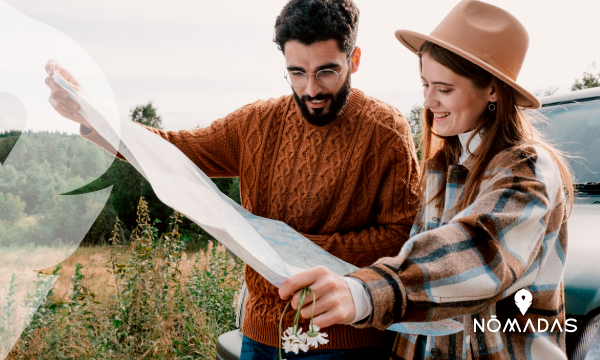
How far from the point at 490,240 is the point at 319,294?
45 cm

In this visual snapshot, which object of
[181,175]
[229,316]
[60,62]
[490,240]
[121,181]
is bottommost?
[229,316]

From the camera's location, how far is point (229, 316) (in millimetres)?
4465

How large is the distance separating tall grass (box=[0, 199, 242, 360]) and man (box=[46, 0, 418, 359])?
2.12m

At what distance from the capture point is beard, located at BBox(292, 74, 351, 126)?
205 cm

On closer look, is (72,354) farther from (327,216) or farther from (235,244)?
(235,244)

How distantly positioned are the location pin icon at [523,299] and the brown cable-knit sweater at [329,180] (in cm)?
55

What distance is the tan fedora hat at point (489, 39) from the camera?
5.19ft

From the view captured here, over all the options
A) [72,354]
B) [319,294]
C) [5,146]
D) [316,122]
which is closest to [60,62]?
[5,146]

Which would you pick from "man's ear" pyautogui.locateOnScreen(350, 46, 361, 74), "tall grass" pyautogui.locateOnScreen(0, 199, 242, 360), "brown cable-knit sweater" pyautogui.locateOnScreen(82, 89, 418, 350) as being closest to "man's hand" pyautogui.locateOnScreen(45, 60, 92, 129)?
"brown cable-knit sweater" pyautogui.locateOnScreen(82, 89, 418, 350)

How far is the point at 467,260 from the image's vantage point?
1195 millimetres

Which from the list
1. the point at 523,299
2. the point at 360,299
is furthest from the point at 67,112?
the point at 523,299

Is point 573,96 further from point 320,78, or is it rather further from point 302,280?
point 302,280

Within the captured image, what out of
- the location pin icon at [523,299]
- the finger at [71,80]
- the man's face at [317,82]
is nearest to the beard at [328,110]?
the man's face at [317,82]

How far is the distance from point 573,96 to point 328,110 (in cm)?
248
